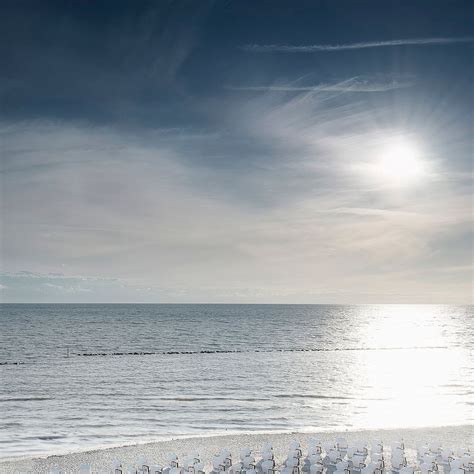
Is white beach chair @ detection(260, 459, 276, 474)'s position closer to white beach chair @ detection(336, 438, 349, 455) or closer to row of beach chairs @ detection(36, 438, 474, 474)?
row of beach chairs @ detection(36, 438, 474, 474)

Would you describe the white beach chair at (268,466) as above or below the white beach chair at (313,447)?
below

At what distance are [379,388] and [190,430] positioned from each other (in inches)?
671

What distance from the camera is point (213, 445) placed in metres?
Result: 20.1

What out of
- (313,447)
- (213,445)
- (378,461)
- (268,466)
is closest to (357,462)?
(378,461)

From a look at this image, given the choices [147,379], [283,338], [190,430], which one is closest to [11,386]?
[147,379]

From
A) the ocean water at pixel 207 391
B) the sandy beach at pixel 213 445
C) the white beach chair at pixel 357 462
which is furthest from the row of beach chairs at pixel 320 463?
the ocean water at pixel 207 391

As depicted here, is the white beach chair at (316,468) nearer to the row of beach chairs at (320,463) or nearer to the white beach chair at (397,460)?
the row of beach chairs at (320,463)

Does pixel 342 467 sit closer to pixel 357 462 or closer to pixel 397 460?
pixel 357 462

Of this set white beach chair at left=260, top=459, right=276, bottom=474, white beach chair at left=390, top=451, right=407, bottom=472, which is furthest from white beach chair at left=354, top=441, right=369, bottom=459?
white beach chair at left=260, top=459, right=276, bottom=474

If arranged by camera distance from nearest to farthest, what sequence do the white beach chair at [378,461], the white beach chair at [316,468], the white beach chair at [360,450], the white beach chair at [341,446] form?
the white beach chair at [316,468] < the white beach chair at [378,461] < the white beach chair at [360,450] < the white beach chair at [341,446]

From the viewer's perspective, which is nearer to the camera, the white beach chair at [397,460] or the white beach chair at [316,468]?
the white beach chair at [316,468]

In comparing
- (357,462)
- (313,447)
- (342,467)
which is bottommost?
(357,462)

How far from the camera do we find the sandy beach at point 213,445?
59.1ft

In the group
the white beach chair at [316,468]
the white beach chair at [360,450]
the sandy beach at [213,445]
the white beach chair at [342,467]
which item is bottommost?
the sandy beach at [213,445]
